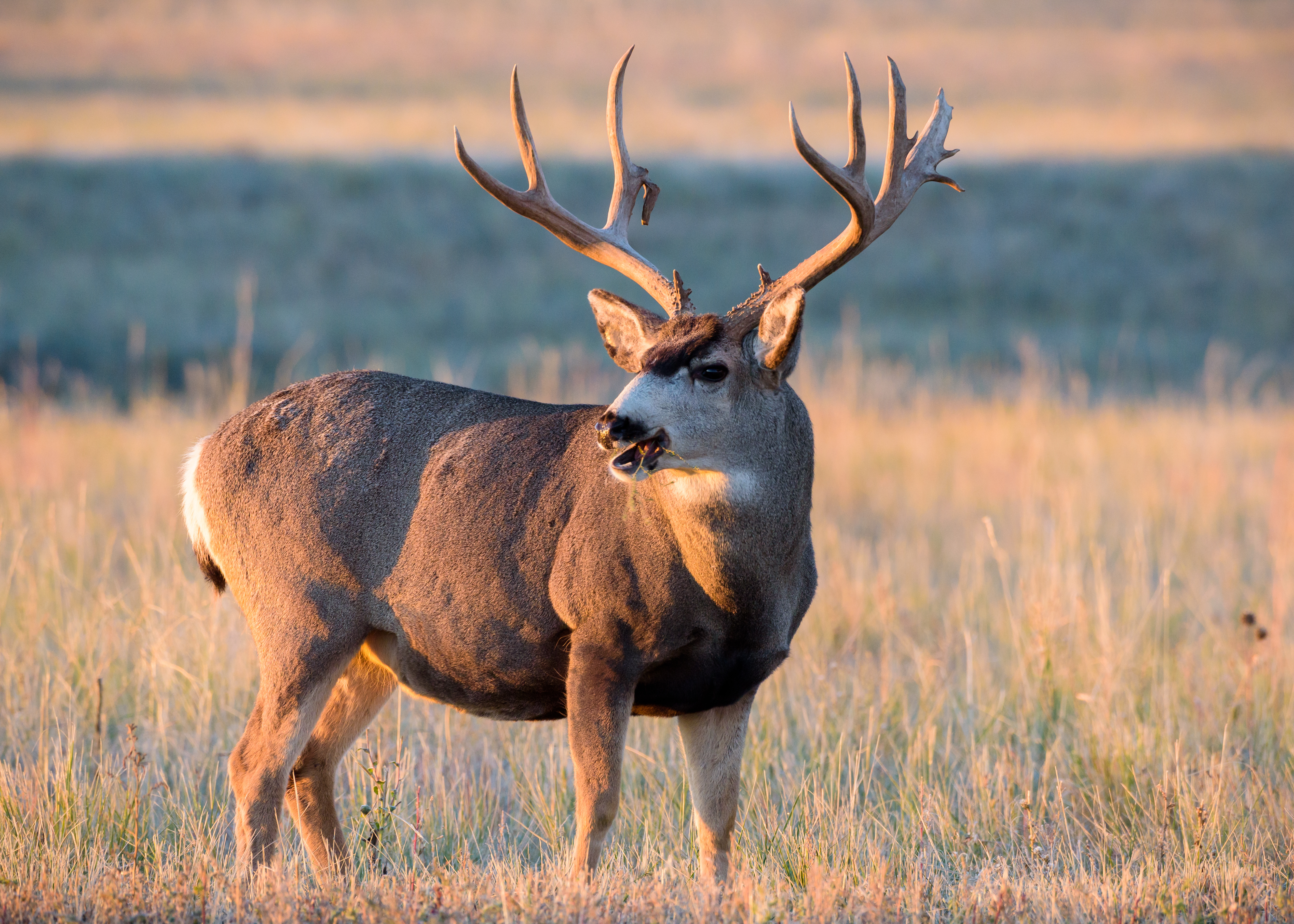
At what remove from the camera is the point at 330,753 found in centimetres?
468

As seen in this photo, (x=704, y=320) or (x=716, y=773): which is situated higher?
(x=704, y=320)

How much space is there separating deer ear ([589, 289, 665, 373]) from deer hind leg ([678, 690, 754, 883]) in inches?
44.9

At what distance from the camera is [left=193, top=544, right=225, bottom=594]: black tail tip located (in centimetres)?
464

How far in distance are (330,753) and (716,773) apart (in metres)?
1.35

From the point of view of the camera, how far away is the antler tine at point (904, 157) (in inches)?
169

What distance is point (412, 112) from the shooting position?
1526 inches

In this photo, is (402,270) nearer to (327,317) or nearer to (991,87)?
(327,317)

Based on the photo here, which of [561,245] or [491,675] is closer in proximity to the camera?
[491,675]

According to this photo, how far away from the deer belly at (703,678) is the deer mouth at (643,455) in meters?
0.59

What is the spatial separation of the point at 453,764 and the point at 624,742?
166cm

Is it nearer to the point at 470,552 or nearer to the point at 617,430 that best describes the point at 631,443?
the point at 617,430

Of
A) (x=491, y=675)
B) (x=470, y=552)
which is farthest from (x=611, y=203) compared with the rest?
(x=491, y=675)

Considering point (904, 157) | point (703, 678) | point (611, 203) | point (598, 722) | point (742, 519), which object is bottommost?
point (598, 722)

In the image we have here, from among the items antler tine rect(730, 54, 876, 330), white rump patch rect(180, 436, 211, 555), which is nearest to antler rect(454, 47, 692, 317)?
antler tine rect(730, 54, 876, 330)
